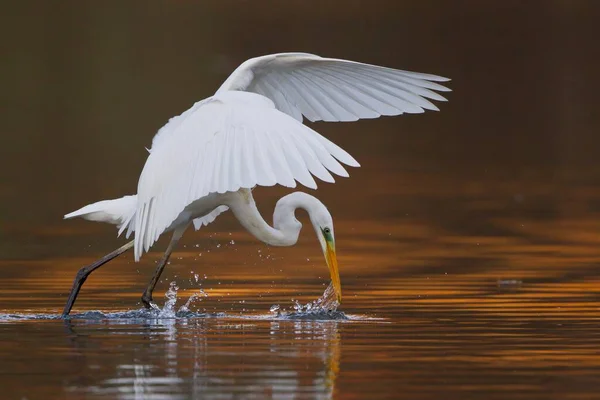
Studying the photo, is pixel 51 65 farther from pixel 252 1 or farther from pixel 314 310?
pixel 314 310

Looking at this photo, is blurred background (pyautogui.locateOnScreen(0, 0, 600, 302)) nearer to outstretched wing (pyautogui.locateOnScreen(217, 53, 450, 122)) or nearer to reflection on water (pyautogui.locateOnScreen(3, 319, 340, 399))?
outstretched wing (pyautogui.locateOnScreen(217, 53, 450, 122))

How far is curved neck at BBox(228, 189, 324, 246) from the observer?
43.6 ft

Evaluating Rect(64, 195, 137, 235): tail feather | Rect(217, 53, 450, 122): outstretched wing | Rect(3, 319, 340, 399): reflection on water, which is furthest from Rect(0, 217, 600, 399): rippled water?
Rect(217, 53, 450, 122): outstretched wing

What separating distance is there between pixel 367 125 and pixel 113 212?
1831cm

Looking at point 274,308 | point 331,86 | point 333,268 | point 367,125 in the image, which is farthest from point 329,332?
point 367,125

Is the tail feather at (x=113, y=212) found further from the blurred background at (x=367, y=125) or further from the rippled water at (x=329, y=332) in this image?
the blurred background at (x=367, y=125)

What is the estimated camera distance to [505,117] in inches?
1273

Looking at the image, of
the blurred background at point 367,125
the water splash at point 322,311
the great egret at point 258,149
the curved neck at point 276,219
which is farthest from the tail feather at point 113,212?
the water splash at point 322,311

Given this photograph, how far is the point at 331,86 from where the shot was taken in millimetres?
14766

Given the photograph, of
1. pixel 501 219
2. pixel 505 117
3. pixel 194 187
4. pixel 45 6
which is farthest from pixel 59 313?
pixel 45 6

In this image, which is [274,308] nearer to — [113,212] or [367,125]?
[113,212]

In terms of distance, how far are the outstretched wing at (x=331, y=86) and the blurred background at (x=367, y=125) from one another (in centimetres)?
150

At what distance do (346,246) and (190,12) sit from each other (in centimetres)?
3658

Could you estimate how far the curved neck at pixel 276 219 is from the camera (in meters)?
→ 13.3
